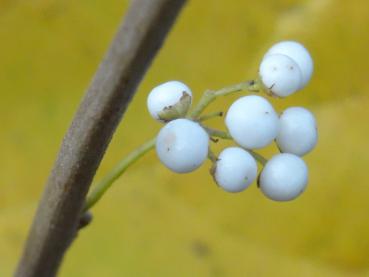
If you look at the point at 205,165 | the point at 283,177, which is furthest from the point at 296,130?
the point at 205,165

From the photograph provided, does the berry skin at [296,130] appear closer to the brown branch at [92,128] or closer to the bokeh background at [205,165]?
the brown branch at [92,128]

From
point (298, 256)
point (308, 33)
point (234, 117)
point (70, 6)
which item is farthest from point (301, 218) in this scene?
point (234, 117)

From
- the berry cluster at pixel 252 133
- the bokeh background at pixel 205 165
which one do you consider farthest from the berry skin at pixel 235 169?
the bokeh background at pixel 205 165

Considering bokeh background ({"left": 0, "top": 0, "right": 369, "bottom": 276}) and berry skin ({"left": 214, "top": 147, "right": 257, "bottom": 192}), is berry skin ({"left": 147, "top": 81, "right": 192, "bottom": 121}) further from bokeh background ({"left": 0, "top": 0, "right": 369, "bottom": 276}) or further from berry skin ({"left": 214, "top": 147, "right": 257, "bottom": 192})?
bokeh background ({"left": 0, "top": 0, "right": 369, "bottom": 276})

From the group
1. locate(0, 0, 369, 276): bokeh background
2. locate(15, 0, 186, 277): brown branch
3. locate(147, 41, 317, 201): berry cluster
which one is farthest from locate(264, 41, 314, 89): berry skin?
locate(0, 0, 369, 276): bokeh background

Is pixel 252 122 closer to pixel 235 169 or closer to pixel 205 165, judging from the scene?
pixel 235 169

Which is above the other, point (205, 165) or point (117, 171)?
point (205, 165)

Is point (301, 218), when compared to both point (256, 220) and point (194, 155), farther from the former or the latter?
point (194, 155)
